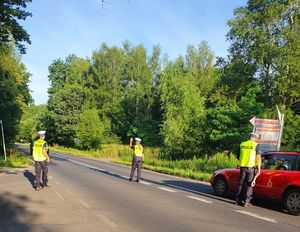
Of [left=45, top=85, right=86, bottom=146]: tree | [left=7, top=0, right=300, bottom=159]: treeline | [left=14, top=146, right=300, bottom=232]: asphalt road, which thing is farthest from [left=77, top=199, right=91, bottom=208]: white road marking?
[left=45, top=85, right=86, bottom=146]: tree

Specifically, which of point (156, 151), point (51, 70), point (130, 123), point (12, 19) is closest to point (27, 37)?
point (12, 19)

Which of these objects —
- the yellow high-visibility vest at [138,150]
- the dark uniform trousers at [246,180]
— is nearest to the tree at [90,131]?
the yellow high-visibility vest at [138,150]

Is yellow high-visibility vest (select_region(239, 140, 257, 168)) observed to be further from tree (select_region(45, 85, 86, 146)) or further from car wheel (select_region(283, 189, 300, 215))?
tree (select_region(45, 85, 86, 146))

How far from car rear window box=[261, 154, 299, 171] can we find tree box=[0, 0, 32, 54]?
13889 millimetres

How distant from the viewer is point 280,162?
12.0 metres

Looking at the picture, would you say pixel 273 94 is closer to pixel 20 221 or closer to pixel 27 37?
pixel 27 37

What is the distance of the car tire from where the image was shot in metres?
13.7

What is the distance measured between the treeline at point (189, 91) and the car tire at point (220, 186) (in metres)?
22.1

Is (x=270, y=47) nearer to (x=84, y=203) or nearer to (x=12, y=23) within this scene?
(x=12, y=23)

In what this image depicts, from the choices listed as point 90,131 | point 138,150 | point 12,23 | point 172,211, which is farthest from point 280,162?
point 90,131

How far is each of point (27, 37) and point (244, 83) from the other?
96.8ft

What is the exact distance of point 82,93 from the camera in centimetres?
8306

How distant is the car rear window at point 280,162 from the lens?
38.2 ft

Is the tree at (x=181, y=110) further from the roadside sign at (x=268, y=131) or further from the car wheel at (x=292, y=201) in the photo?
the car wheel at (x=292, y=201)
